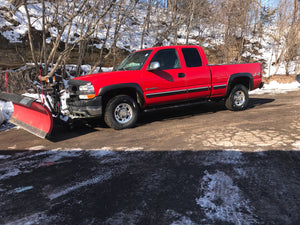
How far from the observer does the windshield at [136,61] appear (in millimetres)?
5789

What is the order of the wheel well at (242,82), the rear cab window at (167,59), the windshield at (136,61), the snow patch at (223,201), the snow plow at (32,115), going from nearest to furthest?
the snow patch at (223,201) → the snow plow at (32,115) → the windshield at (136,61) → the rear cab window at (167,59) → the wheel well at (242,82)

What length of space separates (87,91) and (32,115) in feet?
4.67

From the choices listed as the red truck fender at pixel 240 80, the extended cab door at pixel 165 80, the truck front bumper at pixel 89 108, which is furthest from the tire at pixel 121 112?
the red truck fender at pixel 240 80

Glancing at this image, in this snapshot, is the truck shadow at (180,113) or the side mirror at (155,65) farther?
the truck shadow at (180,113)

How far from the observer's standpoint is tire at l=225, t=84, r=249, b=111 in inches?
280

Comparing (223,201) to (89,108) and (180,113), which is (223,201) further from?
(180,113)

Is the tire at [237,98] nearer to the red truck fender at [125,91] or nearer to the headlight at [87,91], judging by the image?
the red truck fender at [125,91]

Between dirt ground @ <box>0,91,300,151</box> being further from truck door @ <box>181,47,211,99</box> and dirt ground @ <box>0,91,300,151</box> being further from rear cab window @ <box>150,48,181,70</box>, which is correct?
rear cab window @ <box>150,48,181,70</box>

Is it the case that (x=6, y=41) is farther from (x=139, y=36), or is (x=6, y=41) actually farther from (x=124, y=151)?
(x=124, y=151)

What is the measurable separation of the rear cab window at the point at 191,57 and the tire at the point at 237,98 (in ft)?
5.16

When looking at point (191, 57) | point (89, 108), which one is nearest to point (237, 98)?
point (191, 57)

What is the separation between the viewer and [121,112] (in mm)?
5566

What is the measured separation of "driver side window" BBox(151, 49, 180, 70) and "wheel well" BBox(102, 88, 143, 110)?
0.95m

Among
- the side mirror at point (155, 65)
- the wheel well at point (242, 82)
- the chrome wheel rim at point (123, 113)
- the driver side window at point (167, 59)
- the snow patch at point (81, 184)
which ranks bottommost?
the snow patch at point (81, 184)
